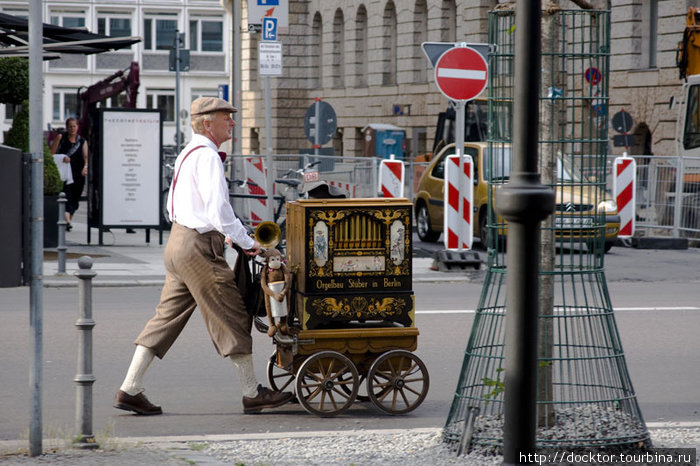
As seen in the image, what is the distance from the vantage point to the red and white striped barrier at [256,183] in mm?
20328

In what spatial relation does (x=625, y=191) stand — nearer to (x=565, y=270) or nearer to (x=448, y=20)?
(x=565, y=270)

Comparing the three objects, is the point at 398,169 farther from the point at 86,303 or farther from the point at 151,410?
the point at 86,303

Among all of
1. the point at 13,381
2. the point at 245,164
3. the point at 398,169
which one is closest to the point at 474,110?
the point at 245,164

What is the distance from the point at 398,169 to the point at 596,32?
13600 mm

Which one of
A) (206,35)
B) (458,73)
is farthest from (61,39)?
(206,35)

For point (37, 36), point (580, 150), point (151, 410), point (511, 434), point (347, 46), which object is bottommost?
point (151, 410)

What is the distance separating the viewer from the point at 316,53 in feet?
178

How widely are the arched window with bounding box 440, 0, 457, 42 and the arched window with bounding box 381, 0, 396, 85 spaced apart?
164 inches

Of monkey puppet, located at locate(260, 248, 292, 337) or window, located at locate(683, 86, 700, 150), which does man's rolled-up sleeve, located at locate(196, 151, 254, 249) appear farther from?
window, located at locate(683, 86, 700, 150)

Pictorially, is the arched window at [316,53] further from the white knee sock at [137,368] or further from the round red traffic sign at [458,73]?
the white knee sock at [137,368]

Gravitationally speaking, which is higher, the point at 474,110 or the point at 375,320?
the point at 474,110

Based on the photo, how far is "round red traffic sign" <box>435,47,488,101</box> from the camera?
14992 mm

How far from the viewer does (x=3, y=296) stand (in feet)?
42.7

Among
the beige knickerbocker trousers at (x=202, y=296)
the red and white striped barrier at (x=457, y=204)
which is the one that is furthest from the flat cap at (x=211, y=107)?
the red and white striped barrier at (x=457, y=204)
